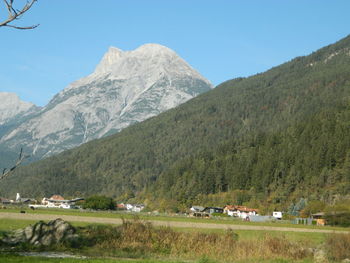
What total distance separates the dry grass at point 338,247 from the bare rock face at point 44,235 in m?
17.3

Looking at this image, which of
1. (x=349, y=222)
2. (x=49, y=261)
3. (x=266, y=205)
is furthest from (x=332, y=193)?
(x=49, y=261)

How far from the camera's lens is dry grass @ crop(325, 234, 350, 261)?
108 feet

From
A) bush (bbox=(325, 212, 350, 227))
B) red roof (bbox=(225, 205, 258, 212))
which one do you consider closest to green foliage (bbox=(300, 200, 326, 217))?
bush (bbox=(325, 212, 350, 227))

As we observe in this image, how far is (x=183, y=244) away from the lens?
32.8 m

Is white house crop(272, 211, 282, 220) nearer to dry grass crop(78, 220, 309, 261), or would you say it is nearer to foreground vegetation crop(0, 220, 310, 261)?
foreground vegetation crop(0, 220, 310, 261)

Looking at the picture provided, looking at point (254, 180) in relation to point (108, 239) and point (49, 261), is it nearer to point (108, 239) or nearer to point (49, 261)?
point (108, 239)

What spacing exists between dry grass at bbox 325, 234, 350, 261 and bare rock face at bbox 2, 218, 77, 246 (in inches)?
680

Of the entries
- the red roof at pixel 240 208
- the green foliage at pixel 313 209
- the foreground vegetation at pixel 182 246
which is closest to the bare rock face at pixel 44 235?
the foreground vegetation at pixel 182 246

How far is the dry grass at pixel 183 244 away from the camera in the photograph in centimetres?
3067

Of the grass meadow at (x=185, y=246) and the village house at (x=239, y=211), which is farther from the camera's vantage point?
the village house at (x=239, y=211)

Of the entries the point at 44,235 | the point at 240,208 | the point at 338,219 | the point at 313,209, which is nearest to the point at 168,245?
the point at 44,235

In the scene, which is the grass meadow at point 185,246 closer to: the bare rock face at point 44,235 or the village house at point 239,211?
the bare rock face at point 44,235

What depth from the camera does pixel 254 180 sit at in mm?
186125

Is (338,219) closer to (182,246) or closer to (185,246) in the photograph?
(185,246)
